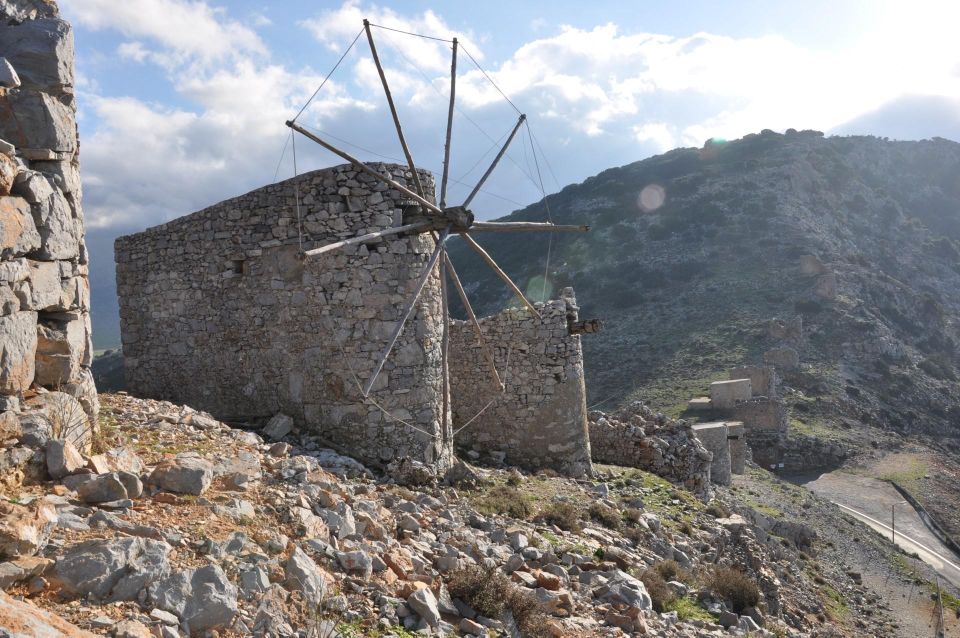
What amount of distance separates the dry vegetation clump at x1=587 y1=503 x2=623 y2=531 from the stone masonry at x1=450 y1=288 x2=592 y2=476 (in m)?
3.04

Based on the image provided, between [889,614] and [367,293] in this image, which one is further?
[889,614]

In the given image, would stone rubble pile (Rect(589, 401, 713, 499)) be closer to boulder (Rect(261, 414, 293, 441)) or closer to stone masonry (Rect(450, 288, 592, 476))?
stone masonry (Rect(450, 288, 592, 476))

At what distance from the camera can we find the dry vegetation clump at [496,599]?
210 inches

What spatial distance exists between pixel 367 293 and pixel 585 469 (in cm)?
611

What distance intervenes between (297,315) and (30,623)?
21.2 feet

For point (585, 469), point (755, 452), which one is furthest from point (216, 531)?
point (755, 452)

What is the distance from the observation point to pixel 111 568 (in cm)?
373

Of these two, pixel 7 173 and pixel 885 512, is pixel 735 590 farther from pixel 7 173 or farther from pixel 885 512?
pixel 885 512

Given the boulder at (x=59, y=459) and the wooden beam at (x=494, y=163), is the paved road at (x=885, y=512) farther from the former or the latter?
the boulder at (x=59, y=459)

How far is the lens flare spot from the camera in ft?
251

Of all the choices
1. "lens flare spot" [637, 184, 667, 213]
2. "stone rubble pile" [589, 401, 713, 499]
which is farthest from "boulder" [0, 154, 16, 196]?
"lens flare spot" [637, 184, 667, 213]

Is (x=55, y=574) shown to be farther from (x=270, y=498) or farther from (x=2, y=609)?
(x=270, y=498)

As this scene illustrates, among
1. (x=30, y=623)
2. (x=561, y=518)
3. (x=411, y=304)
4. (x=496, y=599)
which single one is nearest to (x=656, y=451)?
(x=561, y=518)

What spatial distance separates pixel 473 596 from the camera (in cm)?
541
